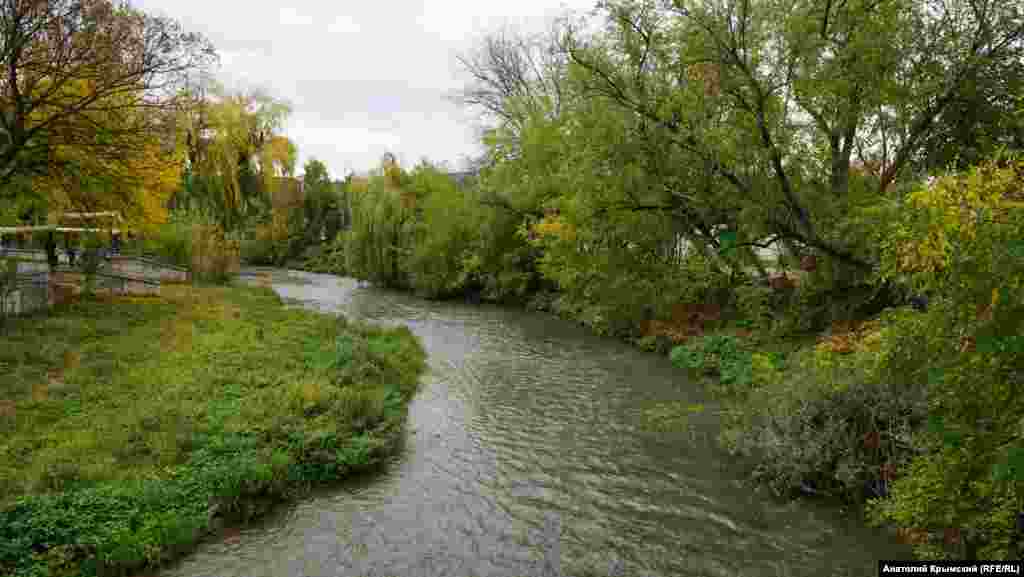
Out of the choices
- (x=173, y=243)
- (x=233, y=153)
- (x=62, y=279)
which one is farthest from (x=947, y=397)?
(x=233, y=153)

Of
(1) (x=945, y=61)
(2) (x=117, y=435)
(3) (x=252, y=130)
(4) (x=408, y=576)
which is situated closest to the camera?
(4) (x=408, y=576)

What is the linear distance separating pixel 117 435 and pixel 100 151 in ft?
32.5

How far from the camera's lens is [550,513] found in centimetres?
758

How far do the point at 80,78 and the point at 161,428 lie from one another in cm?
1054

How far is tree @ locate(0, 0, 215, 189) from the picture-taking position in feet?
43.3

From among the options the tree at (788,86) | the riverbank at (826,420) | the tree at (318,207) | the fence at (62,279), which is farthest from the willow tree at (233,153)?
the riverbank at (826,420)

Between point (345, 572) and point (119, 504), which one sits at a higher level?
point (119, 504)

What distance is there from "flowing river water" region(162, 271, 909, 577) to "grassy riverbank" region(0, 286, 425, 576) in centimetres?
49

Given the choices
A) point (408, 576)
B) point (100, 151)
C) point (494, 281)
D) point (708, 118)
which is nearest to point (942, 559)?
point (408, 576)

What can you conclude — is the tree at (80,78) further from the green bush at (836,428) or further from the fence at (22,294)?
the green bush at (836,428)

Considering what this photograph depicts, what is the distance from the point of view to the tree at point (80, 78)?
1321cm

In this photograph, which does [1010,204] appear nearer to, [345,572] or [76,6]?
[345,572]

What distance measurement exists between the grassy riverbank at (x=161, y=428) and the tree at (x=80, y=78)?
13.8ft

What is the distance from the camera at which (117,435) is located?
7910 mm
